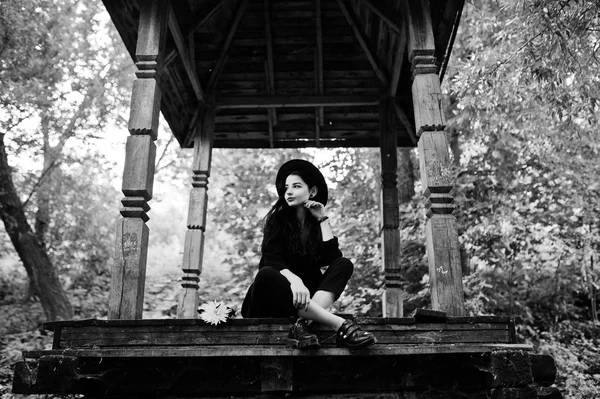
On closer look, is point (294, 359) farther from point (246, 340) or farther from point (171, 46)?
point (171, 46)

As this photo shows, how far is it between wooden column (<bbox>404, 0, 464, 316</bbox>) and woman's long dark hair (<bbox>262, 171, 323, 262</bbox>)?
987 mm

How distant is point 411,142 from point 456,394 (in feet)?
19.1

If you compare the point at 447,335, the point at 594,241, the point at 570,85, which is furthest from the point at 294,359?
the point at 594,241

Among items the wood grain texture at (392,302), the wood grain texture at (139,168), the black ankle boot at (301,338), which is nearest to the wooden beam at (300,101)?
the wood grain texture at (392,302)

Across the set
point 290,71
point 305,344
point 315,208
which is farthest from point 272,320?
point 290,71

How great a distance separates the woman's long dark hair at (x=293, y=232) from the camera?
4.29 m

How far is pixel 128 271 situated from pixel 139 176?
79 cm

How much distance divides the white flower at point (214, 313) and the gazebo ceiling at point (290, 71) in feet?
12.7

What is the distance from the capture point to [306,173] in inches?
179

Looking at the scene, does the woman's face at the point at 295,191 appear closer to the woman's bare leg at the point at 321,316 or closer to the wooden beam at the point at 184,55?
the woman's bare leg at the point at 321,316

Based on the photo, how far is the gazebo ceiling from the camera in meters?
7.65

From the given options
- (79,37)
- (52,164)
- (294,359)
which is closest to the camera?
(294,359)

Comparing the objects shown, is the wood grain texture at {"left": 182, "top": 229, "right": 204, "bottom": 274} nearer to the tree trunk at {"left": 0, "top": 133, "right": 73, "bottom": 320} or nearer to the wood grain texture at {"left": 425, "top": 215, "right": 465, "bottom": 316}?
the wood grain texture at {"left": 425, "top": 215, "right": 465, "bottom": 316}

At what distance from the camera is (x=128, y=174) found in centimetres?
469
